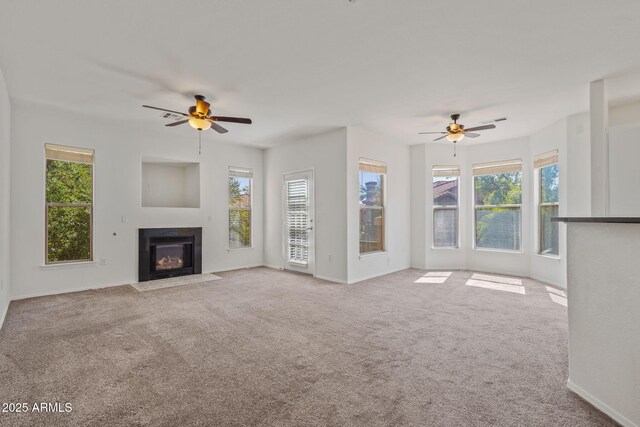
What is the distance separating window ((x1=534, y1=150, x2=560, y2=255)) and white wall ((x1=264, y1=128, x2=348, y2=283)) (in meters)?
3.69

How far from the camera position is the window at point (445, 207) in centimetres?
700

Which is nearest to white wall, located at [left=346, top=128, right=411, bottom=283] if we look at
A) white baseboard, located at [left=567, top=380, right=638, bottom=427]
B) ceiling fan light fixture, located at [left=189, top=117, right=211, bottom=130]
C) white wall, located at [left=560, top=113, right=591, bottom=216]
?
ceiling fan light fixture, located at [left=189, top=117, right=211, bottom=130]

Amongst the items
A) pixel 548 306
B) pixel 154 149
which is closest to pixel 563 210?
pixel 548 306

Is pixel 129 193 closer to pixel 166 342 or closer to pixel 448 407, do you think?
pixel 166 342

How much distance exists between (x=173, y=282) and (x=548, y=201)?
23.1 feet

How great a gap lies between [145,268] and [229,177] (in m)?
2.51

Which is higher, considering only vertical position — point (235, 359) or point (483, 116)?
point (483, 116)

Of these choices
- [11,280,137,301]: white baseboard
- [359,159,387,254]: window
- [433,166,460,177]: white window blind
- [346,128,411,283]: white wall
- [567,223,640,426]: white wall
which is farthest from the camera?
[433,166,460,177]: white window blind

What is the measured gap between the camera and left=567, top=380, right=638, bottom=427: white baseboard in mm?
1828

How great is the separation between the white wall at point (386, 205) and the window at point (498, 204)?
4.94 feet

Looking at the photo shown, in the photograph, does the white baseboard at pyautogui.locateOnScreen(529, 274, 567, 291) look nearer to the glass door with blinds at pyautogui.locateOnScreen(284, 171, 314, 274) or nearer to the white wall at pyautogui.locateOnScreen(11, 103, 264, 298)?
the glass door with blinds at pyautogui.locateOnScreen(284, 171, 314, 274)

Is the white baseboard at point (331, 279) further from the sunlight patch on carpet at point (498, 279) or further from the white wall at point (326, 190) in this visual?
the sunlight patch on carpet at point (498, 279)

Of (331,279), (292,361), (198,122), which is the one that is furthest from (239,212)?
(292,361)

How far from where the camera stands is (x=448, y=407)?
6.66 ft
